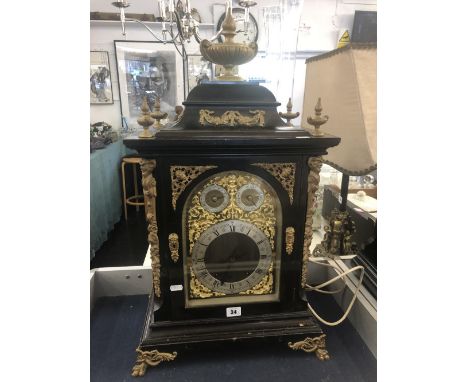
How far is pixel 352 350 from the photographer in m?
0.90

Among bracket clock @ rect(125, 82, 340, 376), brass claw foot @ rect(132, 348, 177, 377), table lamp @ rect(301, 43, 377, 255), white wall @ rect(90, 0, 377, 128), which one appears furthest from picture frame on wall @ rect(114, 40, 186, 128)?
brass claw foot @ rect(132, 348, 177, 377)

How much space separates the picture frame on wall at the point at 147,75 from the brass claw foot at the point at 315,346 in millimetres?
2493

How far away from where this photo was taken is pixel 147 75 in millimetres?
3035

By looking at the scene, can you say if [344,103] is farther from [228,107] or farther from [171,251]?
[171,251]

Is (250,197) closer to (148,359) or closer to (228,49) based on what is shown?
(228,49)

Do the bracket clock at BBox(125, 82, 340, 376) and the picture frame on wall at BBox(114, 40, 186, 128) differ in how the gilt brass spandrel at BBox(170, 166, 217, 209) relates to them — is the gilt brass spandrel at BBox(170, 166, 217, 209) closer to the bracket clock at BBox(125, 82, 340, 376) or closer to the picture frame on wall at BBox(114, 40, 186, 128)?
the bracket clock at BBox(125, 82, 340, 376)

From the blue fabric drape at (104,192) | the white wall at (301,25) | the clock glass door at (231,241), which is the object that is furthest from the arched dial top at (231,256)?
the white wall at (301,25)

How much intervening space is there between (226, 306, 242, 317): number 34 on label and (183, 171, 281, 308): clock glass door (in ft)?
0.07

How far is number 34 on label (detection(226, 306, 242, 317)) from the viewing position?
2.82 feet

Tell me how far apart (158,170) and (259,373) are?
585mm

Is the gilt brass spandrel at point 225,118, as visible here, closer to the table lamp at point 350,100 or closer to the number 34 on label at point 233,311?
the table lamp at point 350,100

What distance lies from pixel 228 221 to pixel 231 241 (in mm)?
58
